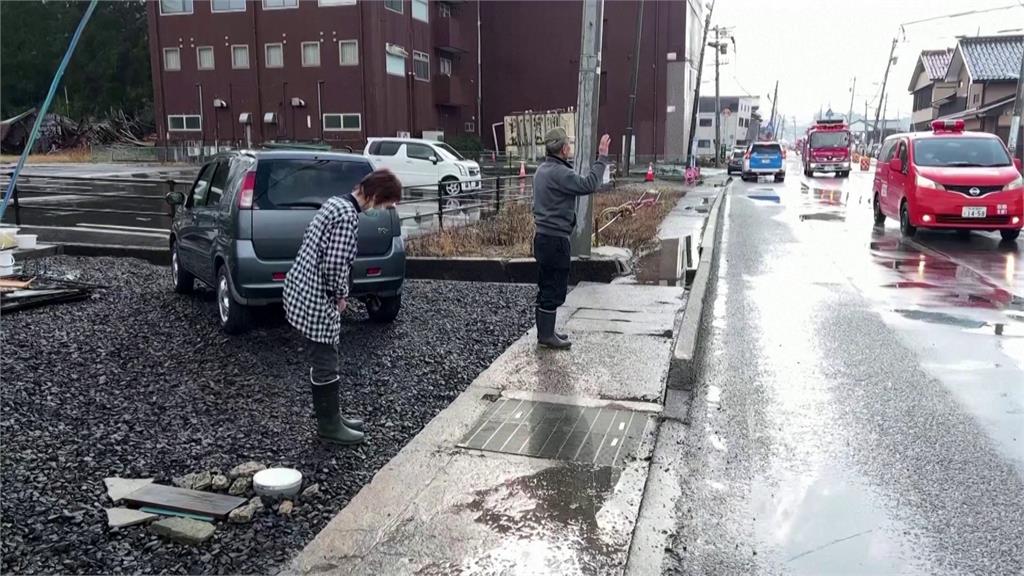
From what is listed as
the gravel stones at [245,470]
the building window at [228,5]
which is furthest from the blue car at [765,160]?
the gravel stones at [245,470]

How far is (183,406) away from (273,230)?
2.07 metres

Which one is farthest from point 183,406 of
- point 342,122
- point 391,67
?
point 391,67

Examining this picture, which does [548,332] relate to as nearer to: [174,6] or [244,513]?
[244,513]

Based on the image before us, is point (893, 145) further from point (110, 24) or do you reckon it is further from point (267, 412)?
point (110, 24)

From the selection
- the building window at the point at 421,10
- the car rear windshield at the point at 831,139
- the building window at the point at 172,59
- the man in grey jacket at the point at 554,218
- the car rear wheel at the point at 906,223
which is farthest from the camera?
the building window at the point at 172,59

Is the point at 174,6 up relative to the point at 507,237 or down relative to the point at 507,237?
up

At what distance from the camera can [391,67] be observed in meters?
40.0

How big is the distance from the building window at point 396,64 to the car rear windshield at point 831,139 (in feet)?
70.5

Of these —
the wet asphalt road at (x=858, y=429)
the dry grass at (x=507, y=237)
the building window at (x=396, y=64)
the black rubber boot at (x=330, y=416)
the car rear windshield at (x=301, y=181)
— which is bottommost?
the wet asphalt road at (x=858, y=429)

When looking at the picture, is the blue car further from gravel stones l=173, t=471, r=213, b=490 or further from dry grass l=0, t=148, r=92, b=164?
dry grass l=0, t=148, r=92, b=164

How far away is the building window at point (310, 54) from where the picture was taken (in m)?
40.0

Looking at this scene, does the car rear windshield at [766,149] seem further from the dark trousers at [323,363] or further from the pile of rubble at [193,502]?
the pile of rubble at [193,502]

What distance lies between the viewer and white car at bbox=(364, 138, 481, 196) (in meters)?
23.9

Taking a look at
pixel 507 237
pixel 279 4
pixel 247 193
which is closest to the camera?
pixel 247 193
